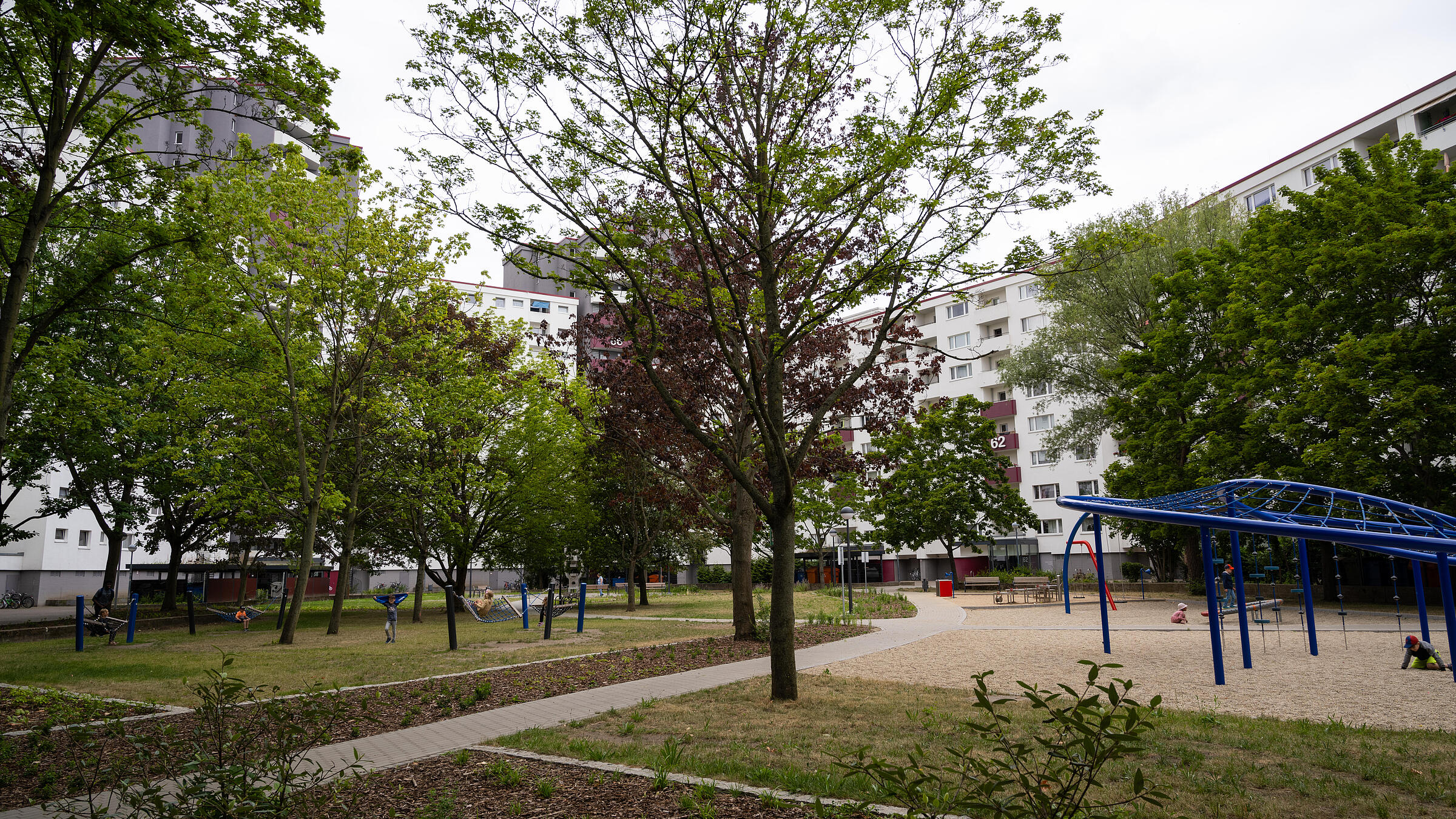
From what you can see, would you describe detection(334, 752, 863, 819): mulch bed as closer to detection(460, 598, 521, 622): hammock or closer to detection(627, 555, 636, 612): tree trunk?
detection(460, 598, 521, 622): hammock

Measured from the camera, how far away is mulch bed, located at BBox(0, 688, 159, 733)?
7.66 meters

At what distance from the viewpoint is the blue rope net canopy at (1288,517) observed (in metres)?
10.4

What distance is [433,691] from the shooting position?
10.7m

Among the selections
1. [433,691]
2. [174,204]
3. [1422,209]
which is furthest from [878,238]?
[1422,209]

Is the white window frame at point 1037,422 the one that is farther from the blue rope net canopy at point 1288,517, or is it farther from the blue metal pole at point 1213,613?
the blue metal pole at point 1213,613

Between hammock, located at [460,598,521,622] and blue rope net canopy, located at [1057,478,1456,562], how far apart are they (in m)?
17.0

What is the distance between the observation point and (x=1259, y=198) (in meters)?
45.6

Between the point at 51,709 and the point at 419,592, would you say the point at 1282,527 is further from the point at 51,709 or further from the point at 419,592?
the point at 419,592

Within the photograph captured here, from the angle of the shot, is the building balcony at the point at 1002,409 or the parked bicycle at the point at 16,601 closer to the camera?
the parked bicycle at the point at 16,601

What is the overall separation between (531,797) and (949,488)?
39.9 metres

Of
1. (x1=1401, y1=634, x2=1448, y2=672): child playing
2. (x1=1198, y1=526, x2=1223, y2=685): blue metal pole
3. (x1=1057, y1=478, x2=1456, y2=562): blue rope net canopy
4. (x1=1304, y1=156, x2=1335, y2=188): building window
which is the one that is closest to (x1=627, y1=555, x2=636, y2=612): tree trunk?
(x1=1057, y1=478, x2=1456, y2=562): blue rope net canopy

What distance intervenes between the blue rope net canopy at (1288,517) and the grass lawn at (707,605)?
11010 millimetres

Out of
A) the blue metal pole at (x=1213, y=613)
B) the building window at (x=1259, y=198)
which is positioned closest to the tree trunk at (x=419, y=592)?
the blue metal pole at (x=1213, y=613)

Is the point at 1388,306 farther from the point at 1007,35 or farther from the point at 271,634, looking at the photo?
the point at 271,634
